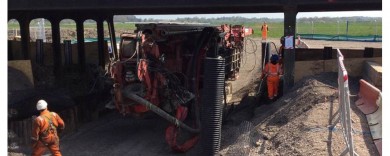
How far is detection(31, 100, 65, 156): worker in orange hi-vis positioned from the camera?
392 inches

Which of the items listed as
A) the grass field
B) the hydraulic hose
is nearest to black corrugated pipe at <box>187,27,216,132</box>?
the hydraulic hose

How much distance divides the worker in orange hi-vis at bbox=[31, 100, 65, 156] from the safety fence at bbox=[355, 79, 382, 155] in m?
7.00

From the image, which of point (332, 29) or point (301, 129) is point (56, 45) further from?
point (332, 29)

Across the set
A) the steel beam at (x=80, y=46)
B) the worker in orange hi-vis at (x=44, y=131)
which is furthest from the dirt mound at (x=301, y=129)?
the steel beam at (x=80, y=46)

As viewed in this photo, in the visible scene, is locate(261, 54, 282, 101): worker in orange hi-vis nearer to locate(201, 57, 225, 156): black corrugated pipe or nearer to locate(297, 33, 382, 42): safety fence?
locate(201, 57, 225, 156): black corrugated pipe

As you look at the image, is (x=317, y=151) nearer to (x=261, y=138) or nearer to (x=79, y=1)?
(x=261, y=138)

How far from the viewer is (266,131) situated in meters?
11.9

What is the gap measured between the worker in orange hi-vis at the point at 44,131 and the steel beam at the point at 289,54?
7.51m

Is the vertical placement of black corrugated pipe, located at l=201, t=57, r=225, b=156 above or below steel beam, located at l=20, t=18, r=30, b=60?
below

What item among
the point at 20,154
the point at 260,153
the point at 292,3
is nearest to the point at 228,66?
the point at 292,3

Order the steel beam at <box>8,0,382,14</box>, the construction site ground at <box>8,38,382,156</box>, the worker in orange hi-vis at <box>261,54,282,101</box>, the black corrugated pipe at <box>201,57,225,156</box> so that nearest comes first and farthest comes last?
the construction site ground at <box>8,38,382,156</box> → the black corrugated pipe at <box>201,57,225,156</box> → the steel beam at <box>8,0,382,14</box> → the worker in orange hi-vis at <box>261,54,282,101</box>

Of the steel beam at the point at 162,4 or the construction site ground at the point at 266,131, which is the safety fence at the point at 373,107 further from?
the steel beam at the point at 162,4

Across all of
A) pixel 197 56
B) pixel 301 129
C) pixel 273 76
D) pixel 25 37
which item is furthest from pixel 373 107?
pixel 25 37

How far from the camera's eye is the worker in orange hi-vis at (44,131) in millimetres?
9969
